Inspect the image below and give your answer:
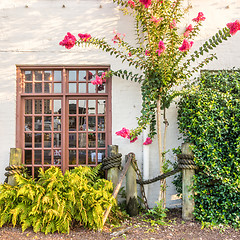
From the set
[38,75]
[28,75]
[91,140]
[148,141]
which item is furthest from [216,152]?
[28,75]

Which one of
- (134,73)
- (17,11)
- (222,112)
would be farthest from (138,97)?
(17,11)

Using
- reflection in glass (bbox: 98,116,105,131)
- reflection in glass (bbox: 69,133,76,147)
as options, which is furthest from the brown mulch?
reflection in glass (bbox: 98,116,105,131)

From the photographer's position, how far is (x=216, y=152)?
12.7 ft

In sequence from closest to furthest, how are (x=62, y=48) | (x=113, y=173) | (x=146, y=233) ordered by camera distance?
(x=146, y=233) < (x=113, y=173) < (x=62, y=48)

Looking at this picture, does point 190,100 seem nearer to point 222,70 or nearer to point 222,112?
point 222,112

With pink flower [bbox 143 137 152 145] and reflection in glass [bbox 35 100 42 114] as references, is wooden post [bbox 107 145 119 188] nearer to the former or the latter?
pink flower [bbox 143 137 152 145]

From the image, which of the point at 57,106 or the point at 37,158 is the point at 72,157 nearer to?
the point at 37,158

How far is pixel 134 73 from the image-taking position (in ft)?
A: 15.9

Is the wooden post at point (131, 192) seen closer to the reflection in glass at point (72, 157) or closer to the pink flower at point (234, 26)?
the reflection in glass at point (72, 157)

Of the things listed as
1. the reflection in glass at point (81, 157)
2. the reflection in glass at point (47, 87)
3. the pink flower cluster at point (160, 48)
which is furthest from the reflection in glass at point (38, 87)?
the pink flower cluster at point (160, 48)

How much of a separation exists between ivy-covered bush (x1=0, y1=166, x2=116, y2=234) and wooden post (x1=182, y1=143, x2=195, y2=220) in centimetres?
122

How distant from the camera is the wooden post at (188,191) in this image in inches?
158

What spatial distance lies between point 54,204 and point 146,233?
1430 mm

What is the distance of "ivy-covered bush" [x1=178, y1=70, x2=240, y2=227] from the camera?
385 centimetres
